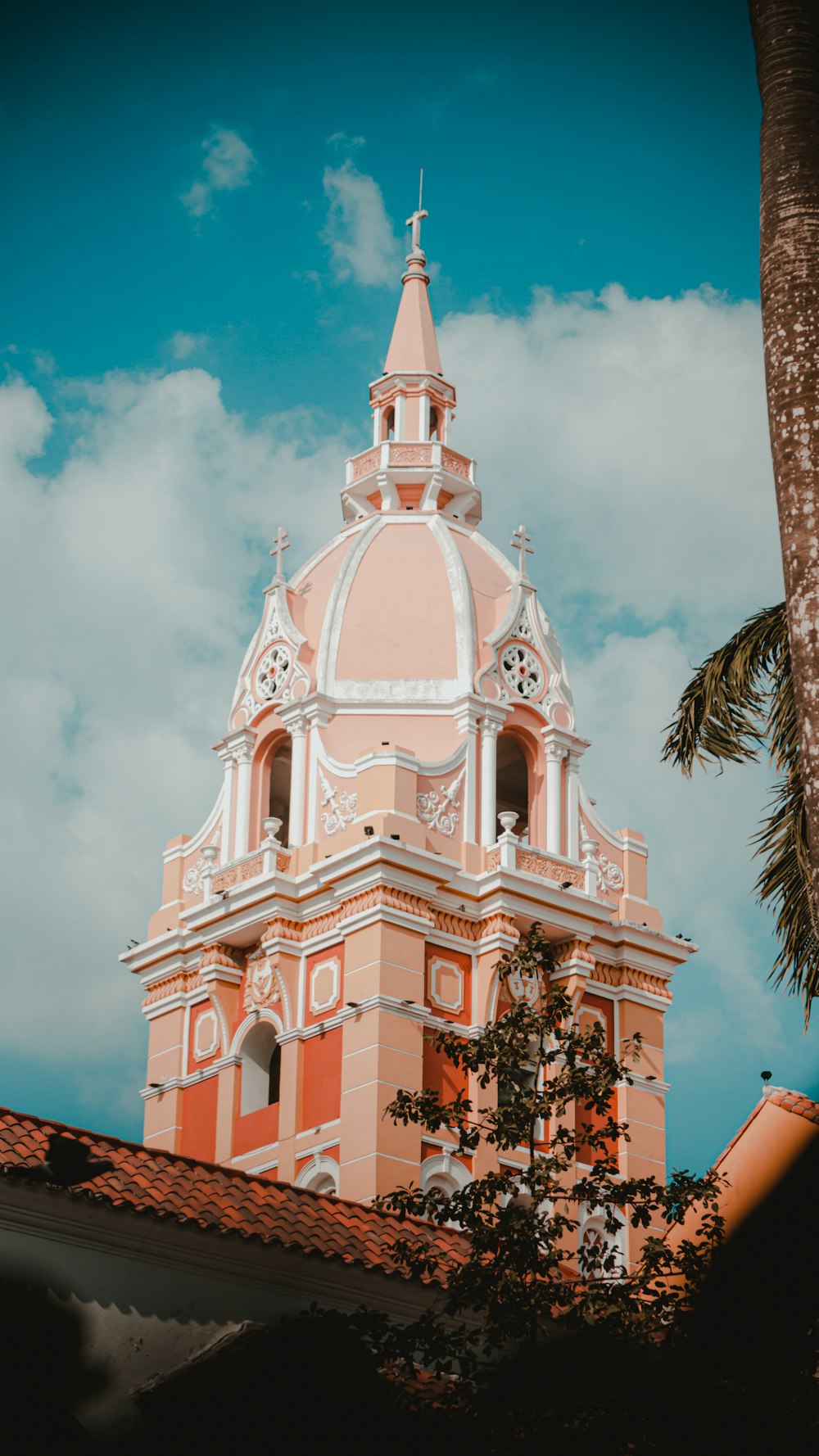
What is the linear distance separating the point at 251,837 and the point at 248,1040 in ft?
9.22

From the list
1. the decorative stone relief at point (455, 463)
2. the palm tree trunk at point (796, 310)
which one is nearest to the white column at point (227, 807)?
the decorative stone relief at point (455, 463)

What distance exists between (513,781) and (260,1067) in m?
5.91

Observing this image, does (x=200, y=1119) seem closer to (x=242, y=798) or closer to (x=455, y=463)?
(x=242, y=798)

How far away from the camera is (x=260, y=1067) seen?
29328 millimetres

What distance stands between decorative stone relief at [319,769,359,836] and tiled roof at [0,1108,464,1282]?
10411mm

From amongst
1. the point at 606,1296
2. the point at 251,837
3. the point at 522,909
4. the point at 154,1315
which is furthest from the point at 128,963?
the point at 606,1296

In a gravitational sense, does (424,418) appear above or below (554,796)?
above

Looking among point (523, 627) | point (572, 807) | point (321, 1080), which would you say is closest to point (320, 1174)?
point (321, 1080)

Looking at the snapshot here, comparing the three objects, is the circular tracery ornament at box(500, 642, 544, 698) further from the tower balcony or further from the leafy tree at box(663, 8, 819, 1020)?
the leafy tree at box(663, 8, 819, 1020)

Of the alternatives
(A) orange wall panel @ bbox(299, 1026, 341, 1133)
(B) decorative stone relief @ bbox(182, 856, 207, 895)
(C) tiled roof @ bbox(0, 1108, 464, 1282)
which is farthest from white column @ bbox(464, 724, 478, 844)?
(C) tiled roof @ bbox(0, 1108, 464, 1282)

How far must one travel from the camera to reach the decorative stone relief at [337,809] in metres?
29.0

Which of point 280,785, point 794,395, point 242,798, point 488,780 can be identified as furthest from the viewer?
point 280,785

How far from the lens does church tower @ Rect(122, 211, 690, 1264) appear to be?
2747cm

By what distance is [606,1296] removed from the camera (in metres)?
12.8
